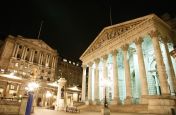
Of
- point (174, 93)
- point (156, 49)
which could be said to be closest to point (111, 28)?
point (156, 49)

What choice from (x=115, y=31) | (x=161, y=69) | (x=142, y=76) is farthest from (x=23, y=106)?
(x=115, y=31)

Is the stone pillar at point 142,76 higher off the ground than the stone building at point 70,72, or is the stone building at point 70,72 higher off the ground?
the stone building at point 70,72

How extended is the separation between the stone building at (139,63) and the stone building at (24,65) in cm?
1940

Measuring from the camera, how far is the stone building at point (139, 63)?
19.6 m

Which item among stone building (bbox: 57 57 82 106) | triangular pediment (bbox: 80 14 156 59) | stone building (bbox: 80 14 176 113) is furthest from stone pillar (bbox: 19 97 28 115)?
stone building (bbox: 57 57 82 106)

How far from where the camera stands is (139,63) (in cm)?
2311

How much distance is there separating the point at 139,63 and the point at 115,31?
33.6 feet

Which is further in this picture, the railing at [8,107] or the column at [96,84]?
the column at [96,84]

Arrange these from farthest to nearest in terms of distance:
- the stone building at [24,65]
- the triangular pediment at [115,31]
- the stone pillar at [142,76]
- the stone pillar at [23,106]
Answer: the stone building at [24,65] → the triangular pediment at [115,31] → the stone pillar at [142,76] → the stone pillar at [23,106]

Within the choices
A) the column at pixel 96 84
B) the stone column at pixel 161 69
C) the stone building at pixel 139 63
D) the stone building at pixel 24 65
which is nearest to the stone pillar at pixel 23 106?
the stone building at pixel 139 63

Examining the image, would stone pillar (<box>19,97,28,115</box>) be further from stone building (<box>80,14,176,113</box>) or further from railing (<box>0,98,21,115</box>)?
stone building (<box>80,14,176,113</box>)

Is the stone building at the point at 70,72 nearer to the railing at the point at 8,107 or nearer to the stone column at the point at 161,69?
the railing at the point at 8,107

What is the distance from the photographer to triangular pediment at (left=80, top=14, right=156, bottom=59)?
25395 millimetres

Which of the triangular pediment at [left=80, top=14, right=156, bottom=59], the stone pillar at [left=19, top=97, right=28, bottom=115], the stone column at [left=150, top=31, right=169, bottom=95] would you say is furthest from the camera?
the triangular pediment at [left=80, top=14, right=156, bottom=59]
